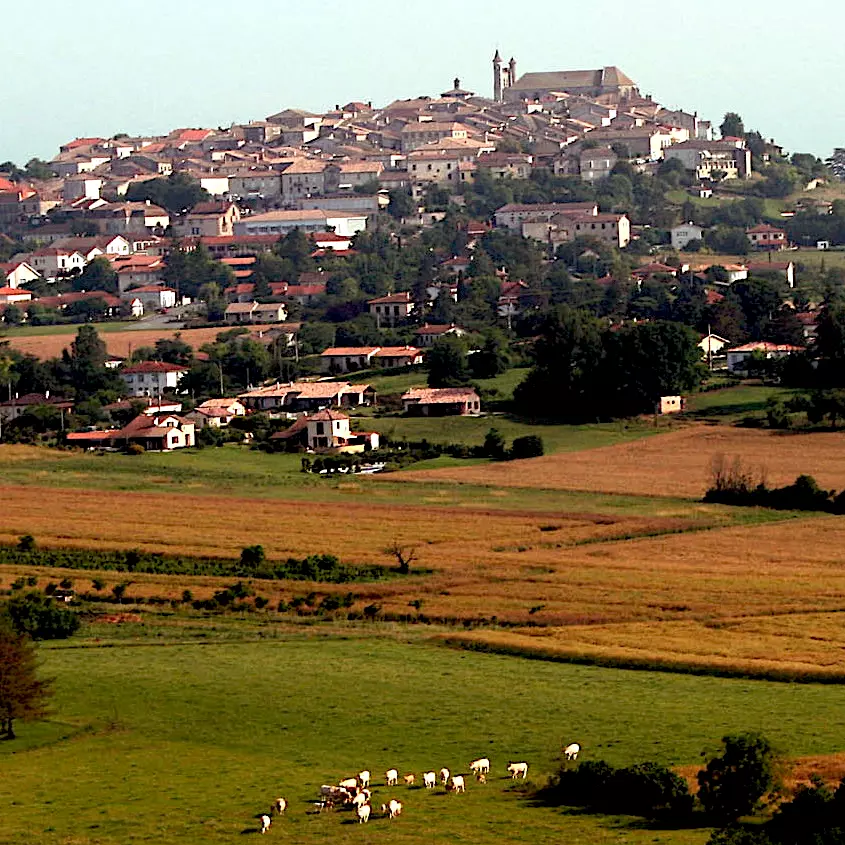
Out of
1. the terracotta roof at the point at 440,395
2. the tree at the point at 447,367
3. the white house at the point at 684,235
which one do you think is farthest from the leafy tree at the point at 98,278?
the terracotta roof at the point at 440,395

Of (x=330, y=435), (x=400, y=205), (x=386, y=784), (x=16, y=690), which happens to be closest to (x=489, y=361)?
(x=330, y=435)

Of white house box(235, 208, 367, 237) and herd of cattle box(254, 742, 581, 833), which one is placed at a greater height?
white house box(235, 208, 367, 237)

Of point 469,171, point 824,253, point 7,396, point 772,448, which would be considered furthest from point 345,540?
point 469,171

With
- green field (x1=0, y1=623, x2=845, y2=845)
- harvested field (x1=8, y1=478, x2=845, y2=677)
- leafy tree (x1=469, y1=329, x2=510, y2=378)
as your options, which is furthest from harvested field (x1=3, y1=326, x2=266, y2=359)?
green field (x1=0, y1=623, x2=845, y2=845)

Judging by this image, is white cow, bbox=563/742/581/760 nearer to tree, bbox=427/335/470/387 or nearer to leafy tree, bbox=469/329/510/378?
tree, bbox=427/335/470/387

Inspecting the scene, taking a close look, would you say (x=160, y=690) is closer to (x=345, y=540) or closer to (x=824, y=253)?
(x=345, y=540)

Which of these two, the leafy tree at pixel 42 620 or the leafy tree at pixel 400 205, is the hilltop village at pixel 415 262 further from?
the leafy tree at pixel 42 620
